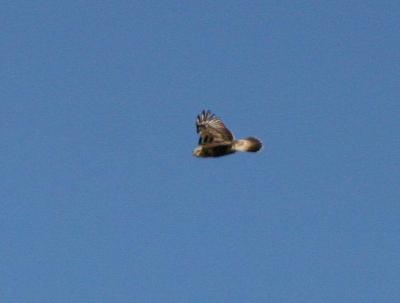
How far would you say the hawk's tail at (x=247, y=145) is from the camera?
6944 centimetres

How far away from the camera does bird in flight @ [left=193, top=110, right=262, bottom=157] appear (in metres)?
69.3

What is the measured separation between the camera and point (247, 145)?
229ft

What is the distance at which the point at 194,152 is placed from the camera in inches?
2734

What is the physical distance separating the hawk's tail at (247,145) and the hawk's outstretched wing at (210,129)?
355 mm

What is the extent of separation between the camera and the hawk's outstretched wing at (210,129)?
69375mm

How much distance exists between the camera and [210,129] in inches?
2739

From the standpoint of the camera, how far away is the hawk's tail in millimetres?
69438

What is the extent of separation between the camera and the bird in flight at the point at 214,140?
6931 centimetres

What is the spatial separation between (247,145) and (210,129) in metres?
1.75

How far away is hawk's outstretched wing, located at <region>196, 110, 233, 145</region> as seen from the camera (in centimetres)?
6938

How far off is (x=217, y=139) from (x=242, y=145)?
3.72ft

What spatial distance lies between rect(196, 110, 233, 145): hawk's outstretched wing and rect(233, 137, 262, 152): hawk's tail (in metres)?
0.35

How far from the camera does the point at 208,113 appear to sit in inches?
2741

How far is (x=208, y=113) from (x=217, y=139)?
1207 millimetres
